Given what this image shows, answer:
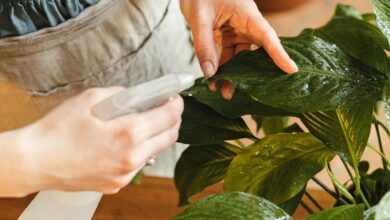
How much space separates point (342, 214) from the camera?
0.56m

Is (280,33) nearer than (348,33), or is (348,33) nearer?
→ (348,33)

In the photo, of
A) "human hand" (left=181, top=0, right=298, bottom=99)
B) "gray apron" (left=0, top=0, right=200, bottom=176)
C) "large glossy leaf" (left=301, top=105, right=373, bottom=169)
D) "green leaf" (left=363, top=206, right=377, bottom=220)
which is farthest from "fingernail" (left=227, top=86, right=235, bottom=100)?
"gray apron" (left=0, top=0, right=200, bottom=176)

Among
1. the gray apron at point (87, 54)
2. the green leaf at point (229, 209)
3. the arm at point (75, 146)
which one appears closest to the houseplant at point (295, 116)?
the green leaf at point (229, 209)

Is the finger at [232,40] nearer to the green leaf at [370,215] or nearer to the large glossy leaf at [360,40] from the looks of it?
A: the large glossy leaf at [360,40]

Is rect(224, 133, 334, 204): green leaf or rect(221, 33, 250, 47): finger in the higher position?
rect(221, 33, 250, 47): finger

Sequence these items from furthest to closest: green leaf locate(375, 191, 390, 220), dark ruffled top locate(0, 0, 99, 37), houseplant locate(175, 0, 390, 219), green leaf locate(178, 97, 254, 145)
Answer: dark ruffled top locate(0, 0, 99, 37), green leaf locate(178, 97, 254, 145), houseplant locate(175, 0, 390, 219), green leaf locate(375, 191, 390, 220)

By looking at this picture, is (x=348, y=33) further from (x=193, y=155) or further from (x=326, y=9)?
(x=326, y=9)

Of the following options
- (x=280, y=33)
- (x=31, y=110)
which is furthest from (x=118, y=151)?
(x=280, y=33)

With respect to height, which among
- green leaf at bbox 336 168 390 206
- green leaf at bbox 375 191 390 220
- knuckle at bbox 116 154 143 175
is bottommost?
green leaf at bbox 336 168 390 206

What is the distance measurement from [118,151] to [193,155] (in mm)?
283

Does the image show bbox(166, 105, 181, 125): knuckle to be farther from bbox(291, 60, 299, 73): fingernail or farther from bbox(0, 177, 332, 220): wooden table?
bbox(0, 177, 332, 220): wooden table

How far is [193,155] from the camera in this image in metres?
0.75

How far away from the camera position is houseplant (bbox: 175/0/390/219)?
0.56 metres

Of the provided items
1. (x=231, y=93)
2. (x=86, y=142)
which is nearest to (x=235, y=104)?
(x=231, y=93)
